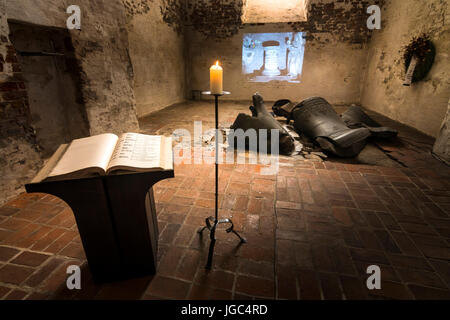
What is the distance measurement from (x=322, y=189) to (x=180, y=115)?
4.99 meters

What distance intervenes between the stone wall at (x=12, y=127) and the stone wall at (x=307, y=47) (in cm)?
770

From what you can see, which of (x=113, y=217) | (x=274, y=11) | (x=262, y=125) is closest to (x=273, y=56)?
(x=274, y=11)

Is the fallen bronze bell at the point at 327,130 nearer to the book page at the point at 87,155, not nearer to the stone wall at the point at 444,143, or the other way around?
the stone wall at the point at 444,143

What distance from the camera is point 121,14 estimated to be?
387cm

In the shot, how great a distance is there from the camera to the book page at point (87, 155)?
128cm

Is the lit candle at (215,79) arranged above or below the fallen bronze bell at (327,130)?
above

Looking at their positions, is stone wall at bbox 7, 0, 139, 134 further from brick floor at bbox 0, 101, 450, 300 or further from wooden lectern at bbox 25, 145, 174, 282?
wooden lectern at bbox 25, 145, 174, 282

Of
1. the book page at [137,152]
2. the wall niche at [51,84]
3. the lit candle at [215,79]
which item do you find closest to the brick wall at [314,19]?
the wall niche at [51,84]

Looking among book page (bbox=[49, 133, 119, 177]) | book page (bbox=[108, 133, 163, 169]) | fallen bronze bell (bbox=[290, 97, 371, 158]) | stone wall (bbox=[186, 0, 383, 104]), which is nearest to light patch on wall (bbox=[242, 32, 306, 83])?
stone wall (bbox=[186, 0, 383, 104])

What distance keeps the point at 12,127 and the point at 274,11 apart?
895cm

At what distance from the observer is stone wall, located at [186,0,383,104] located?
8266mm

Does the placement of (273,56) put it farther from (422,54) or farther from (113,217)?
(113,217)

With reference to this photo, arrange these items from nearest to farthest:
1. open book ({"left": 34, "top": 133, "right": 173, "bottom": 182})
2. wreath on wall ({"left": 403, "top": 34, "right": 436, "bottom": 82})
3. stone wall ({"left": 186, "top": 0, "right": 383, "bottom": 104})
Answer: open book ({"left": 34, "top": 133, "right": 173, "bottom": 182})
wreath on wall ({"left": 403, "top": 34, "right": 436, "bottom": 82})
stone wall ({"left": 186, "top": 0, "right": 383, "bottom": 104})
